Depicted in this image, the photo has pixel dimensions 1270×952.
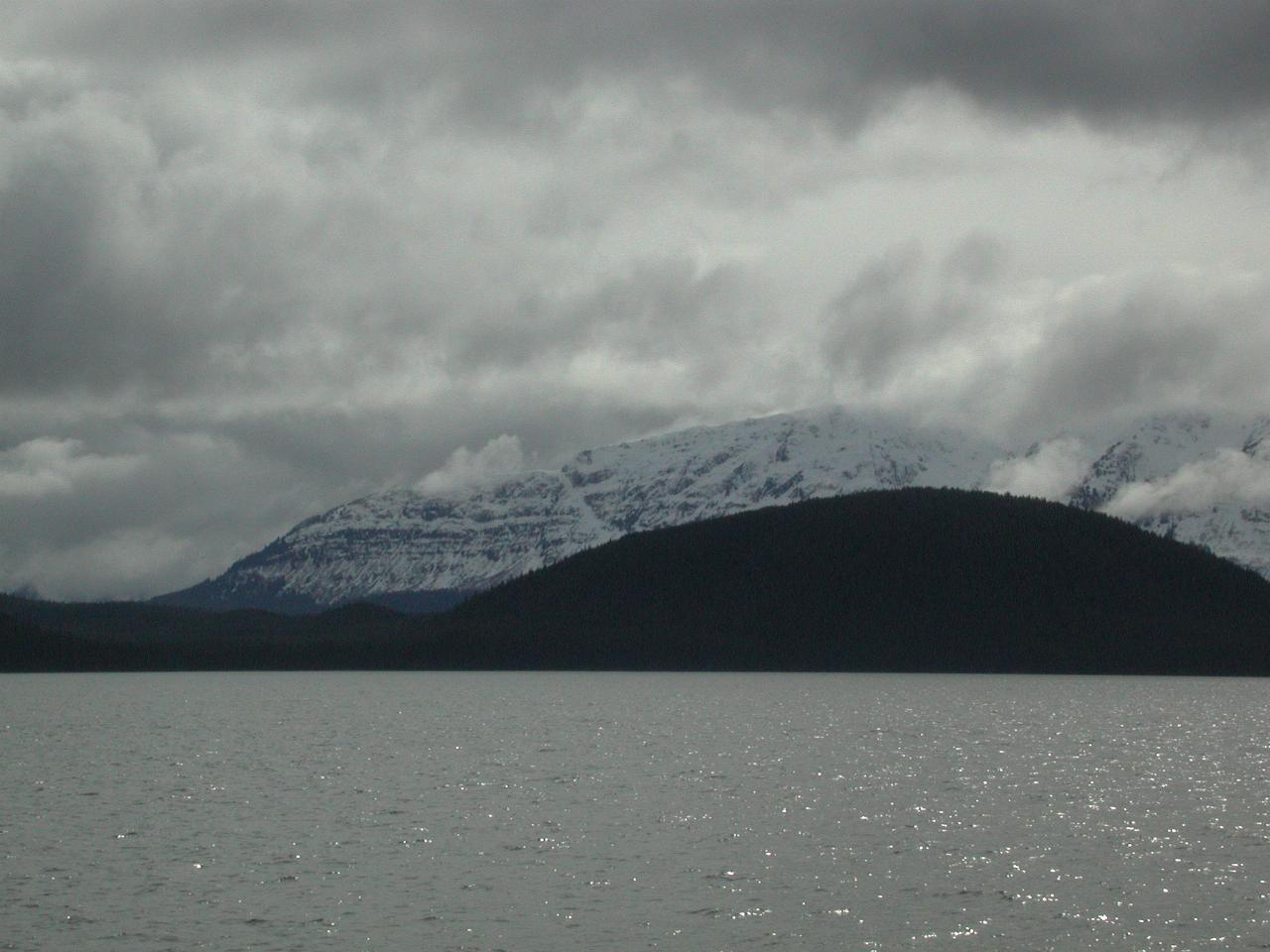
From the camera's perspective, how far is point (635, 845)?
2948 inches

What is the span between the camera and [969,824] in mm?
82125

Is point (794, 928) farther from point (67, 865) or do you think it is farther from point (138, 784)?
point (138, 784)

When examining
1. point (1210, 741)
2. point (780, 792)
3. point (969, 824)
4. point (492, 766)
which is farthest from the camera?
point (1210, 741)

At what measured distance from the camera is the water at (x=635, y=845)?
55.7 metres

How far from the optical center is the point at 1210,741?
142m

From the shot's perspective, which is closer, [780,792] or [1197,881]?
[1197,881]

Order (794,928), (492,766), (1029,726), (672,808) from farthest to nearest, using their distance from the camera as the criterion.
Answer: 1. (1029,726)
2. (492,766)
3. (672,808)
4. (794,928)

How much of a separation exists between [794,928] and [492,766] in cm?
6186

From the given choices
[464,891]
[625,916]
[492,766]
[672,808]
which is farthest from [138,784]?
[625,916]

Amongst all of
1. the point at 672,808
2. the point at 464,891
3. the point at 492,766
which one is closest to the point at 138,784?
the point at 492,766

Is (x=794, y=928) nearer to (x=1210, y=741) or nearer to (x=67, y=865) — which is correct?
(x=67, y=865)

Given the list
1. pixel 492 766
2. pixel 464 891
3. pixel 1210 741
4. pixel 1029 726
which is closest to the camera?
pixel 464 891

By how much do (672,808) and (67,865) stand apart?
107ft

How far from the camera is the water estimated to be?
183 feet
